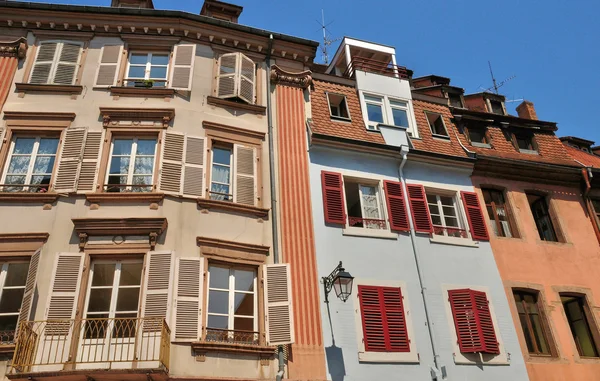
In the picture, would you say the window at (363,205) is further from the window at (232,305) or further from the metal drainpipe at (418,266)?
the window at (232,305)

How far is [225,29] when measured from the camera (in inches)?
626

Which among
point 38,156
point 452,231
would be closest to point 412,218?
point 452,231

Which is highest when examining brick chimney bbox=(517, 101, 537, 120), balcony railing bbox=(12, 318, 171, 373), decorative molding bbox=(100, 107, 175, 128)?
brick chimney bbox=(517, 101, 537, 120)

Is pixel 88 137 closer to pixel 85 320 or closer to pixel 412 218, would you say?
pixel 85 320

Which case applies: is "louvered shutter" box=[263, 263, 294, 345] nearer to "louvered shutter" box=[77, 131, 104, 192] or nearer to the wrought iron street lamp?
the wrought iron street lamp

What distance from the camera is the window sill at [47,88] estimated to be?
13906 mm

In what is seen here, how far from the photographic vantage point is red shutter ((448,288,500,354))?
13.0 meters

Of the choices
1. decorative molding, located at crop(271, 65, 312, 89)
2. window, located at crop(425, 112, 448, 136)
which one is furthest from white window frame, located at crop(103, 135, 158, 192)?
window, located at crop(425, 112, 448, 136)

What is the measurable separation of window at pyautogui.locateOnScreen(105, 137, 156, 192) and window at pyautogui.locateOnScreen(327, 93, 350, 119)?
19.7 ft

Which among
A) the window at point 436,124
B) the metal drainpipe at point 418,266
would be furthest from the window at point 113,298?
the window at point 436,124

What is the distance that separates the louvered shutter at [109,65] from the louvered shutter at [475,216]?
10.5 m

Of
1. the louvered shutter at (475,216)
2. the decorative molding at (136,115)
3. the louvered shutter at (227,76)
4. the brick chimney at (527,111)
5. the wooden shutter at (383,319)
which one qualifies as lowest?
the wooden shutter at (383,319)

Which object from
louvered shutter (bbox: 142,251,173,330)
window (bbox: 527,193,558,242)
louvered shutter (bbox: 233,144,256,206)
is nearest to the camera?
louvered shutter (bbox: 142,251,173,330)

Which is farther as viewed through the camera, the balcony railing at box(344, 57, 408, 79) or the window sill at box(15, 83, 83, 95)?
the balcony railing at box(344, 57, 408, 79)
